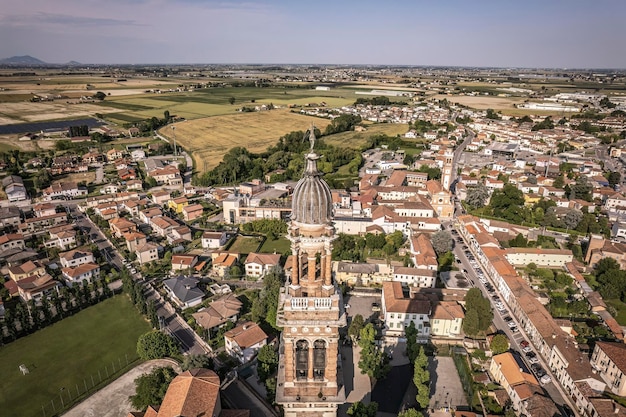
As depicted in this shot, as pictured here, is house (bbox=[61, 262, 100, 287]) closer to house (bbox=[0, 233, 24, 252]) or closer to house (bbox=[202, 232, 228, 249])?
house (bbox=[0, 233, 24, 252])

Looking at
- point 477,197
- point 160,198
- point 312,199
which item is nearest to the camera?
point 312,199

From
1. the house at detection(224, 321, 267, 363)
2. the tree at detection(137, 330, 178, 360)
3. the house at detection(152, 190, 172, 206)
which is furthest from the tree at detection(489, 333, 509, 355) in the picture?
the house at detection(152, 190, 172, 206)

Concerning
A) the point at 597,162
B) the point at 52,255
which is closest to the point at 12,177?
the point at 52,255

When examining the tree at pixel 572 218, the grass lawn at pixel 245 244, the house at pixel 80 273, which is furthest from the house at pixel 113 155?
the tree at pixel 572 218

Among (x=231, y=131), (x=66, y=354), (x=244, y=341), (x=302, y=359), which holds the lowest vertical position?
(x=66, y=354)

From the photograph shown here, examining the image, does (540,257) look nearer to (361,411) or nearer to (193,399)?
(361,411)

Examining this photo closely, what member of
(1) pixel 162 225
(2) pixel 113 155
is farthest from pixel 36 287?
(2) pixel 113 155

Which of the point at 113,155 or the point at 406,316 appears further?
the point at 113,155
